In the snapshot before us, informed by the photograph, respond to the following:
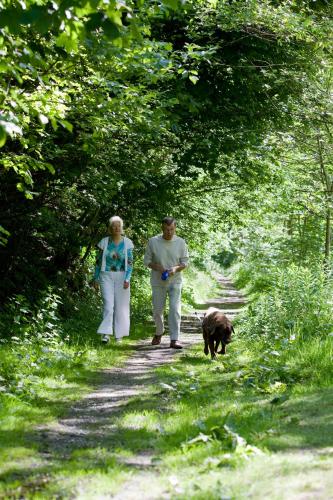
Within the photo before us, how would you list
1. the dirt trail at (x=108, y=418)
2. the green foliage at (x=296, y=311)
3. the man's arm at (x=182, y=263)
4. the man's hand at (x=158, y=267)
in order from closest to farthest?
the dirt trail at (x=108, y=418) → the green foliage at (x=296, y=311) → the man's arm at (x=182, y=263) → the man's hand at (x=158, y=267)

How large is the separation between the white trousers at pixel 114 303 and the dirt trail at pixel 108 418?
24.0 inches

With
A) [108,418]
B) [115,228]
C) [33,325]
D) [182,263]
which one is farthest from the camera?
[182,263]

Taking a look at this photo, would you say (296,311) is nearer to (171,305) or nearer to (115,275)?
(171,305)

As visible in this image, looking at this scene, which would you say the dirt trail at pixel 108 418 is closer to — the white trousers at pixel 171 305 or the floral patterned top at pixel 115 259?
the white trousers at pixel 171 305

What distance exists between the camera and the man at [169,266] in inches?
425

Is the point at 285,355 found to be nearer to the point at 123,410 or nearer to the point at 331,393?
the point at 331,393

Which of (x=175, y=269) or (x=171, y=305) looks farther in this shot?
(x=171, y=305)

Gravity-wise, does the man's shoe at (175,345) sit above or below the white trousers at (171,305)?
below

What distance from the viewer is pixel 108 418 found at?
588 cm

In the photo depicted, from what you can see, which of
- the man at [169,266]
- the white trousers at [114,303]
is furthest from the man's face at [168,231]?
the white trousers at [114,303]

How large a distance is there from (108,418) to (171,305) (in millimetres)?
5069

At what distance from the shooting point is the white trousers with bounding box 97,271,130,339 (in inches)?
410

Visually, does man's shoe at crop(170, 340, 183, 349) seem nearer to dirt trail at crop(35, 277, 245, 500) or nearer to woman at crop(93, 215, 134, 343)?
dirt trail at crop(35, 277, 245, 500)

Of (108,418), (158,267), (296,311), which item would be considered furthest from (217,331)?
(108,418)
